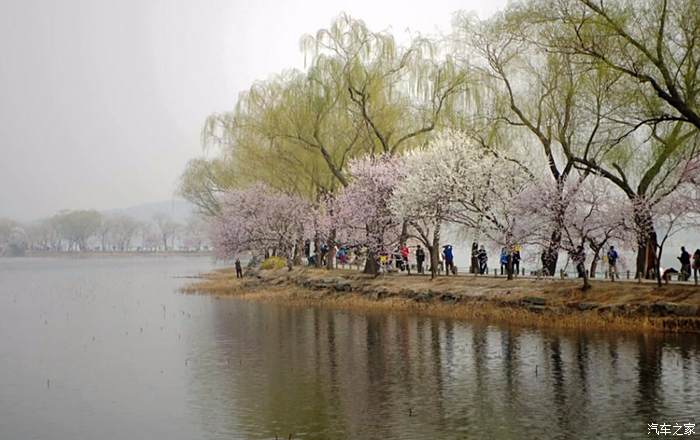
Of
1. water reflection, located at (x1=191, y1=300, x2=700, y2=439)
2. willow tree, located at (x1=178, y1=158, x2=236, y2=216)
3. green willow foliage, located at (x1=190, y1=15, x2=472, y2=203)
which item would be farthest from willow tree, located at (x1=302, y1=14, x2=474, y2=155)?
willow tree, located at (x1=178, y1=158, x2=236, y2=216)

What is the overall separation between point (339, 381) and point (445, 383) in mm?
3051

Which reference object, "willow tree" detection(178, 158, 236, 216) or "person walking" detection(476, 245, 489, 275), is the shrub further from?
"person walking" detection(476, 245, 489, 275)

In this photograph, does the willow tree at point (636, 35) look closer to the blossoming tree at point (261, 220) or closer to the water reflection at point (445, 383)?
the water reflection at point (445, 383)

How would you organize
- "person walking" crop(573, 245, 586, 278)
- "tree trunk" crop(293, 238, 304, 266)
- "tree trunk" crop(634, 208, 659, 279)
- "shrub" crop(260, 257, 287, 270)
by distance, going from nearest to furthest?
"tree trunk" crop(634, 208, 659, 279) → "person walking" crop(573, 245, 586, 278) → "tree trunk" crop(293, 238, 304, 266) → "shrub" crop(260, 257, 287, 270)

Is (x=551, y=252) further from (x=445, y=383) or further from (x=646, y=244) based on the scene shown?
(x=445, y=383)

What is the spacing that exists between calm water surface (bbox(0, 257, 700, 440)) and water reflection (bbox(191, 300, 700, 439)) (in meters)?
0.05

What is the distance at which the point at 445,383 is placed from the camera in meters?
18.7

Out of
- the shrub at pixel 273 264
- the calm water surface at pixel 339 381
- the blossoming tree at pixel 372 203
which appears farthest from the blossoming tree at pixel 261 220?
the calm water surface at pixel 339 381

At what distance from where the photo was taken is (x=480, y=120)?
128ft

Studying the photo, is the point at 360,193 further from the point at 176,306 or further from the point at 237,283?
the point at 237,283

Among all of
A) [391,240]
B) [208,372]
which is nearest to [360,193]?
[391,240]

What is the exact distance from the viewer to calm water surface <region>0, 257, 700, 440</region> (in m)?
14.7

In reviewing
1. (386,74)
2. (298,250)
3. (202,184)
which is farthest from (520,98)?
(202,184)

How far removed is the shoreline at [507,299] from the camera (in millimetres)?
26891
